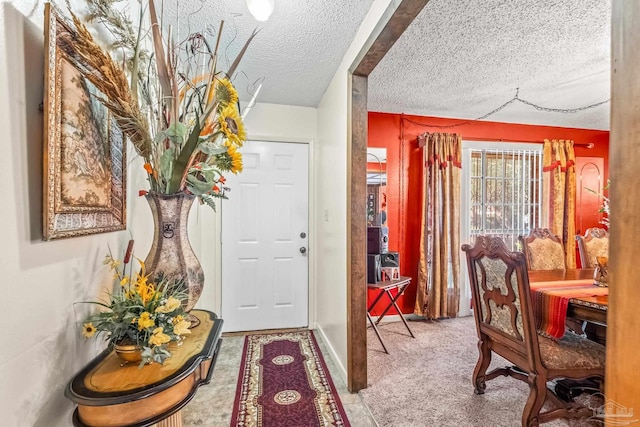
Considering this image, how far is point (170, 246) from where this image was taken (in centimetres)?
108

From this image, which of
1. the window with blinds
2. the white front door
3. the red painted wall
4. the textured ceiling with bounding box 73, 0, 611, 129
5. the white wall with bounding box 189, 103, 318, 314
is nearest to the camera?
the textured ceiling with bounding box 73, 0, 611, 129

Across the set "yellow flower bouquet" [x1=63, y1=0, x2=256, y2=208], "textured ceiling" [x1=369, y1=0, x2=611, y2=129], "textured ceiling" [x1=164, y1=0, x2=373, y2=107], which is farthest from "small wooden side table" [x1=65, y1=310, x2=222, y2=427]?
"textured ceiling" [x1=369, y1=0, x2=611, y2=129]

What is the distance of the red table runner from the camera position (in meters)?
1.70

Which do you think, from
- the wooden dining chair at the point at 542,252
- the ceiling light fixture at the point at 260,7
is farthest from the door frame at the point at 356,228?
the wooden dining chair at the point at 542,252

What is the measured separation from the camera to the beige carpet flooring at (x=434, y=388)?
5.73 feet

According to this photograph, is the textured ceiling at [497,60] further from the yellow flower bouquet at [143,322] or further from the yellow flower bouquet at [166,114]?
the yellow flower bouquet at [143,322]

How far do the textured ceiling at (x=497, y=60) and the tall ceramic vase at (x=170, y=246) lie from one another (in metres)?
1.81

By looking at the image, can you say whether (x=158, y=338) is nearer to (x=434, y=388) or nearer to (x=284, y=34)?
(x=284, y=34)

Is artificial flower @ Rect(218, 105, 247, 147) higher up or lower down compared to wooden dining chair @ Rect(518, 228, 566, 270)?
higher up

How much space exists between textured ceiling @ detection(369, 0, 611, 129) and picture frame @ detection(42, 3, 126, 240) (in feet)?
5.90

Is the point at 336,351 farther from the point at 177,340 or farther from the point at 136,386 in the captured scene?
the point at 136,386

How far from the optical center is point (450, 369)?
2305mm

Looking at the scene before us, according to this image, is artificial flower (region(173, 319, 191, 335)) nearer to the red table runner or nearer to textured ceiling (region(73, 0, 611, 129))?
textured ceiling (region(73, 0, 611, 129))

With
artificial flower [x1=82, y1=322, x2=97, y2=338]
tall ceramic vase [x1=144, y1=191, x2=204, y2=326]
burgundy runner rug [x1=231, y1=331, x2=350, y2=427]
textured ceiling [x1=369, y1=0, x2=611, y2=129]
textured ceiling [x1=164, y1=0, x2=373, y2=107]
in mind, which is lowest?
burgundy runner rug [x1=231, y1=331, x2=350, y2=427]
